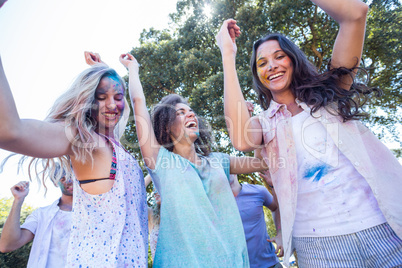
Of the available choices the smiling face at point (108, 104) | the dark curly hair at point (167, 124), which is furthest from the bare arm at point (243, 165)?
the smiling face at point (108, 104)

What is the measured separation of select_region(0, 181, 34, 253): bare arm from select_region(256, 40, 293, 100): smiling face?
8.88ft

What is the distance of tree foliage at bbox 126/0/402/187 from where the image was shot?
7.38 metres

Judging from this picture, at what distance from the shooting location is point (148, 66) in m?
8.47

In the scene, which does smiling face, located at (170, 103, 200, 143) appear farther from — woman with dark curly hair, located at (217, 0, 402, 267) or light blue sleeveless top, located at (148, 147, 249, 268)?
woman with dark curly hair, located at (217, 0, 402, 267)

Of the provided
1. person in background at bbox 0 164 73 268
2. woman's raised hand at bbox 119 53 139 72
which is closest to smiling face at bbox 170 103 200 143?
woman's raised hand at bbox 119 53 139 72

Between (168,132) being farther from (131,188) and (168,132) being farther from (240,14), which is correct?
(240,14)

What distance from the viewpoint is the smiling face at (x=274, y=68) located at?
79.5 inches

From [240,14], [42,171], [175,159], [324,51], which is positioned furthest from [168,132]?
[324,51]

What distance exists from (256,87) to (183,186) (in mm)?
1074

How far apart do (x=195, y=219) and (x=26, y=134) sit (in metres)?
1.18

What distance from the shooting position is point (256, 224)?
11.3 feet

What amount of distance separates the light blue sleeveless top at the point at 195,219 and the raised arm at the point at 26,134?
31.9 inches

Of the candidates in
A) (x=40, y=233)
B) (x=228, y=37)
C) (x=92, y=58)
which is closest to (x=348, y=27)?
(x=228, y=37)

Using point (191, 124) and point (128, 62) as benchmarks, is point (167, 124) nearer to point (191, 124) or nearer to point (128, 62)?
point (191, 124)
